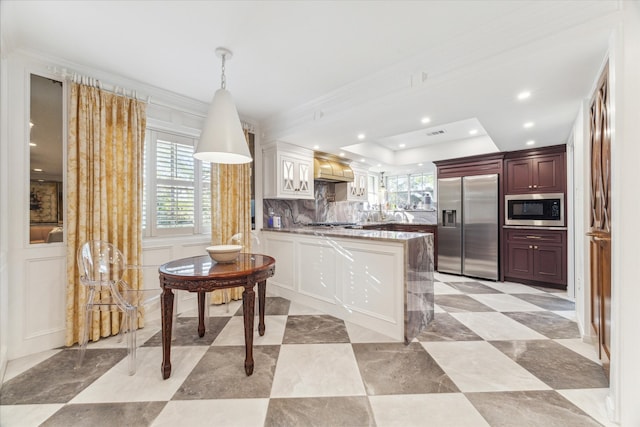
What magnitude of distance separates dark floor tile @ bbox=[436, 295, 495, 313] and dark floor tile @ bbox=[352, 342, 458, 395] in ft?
3.74

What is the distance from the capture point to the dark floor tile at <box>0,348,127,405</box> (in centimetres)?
173

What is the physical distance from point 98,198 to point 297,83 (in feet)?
7.27

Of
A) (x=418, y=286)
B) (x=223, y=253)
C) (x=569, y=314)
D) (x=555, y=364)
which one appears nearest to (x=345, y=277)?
(x=418, y=286)

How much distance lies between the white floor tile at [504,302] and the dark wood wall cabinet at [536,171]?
1.85 metres

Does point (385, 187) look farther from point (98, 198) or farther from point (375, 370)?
point (98, 198)

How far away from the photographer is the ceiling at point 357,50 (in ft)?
5.79

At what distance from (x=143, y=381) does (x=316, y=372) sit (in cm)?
123

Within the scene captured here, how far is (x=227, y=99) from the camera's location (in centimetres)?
216

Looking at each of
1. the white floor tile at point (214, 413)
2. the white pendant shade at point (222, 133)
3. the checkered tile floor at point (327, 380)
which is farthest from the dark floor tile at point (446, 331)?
the white pendant shade at point (222, 133)

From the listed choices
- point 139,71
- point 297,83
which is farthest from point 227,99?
point 139,71

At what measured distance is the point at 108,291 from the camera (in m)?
2.38

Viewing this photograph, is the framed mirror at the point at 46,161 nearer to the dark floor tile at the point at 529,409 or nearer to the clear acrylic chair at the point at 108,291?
the clear acrylic chair at the point at 108,291

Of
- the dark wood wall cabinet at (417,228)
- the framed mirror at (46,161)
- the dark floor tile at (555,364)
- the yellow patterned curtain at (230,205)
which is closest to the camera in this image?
the dark floor tile at (555,364)

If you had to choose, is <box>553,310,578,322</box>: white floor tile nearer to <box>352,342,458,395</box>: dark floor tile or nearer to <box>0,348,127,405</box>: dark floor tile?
<box>352,342,458,395</box>: dark floor tile
